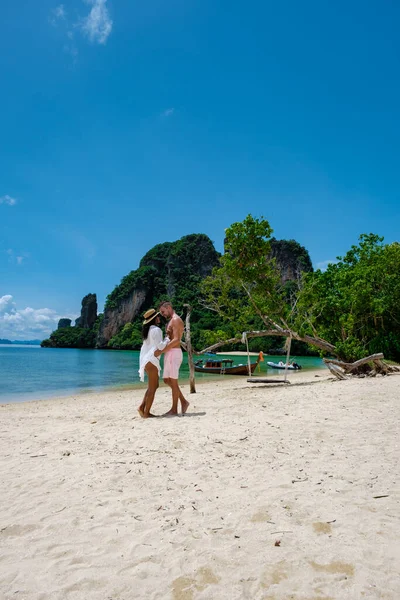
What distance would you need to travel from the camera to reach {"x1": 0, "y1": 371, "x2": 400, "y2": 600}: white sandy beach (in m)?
2.43

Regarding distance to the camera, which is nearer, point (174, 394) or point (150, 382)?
point (150, 382)

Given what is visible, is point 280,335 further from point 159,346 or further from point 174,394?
point 159,346

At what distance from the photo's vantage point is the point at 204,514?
3.30 meters

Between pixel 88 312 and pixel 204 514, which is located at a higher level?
pixel 88 312

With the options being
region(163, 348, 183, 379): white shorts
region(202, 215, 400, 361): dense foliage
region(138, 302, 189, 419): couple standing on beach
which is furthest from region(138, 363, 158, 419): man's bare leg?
region(202, 215, 400, 361): dense foliage

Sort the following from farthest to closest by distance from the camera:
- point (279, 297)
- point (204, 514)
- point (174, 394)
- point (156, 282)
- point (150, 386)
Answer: point (156, 282)
point (279, 297)
point (174, 394)
point (150, 386)
point (204, 514)

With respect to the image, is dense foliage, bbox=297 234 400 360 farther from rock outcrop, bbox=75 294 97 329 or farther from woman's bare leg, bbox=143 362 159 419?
rock outcrop, bbox=75 294 97 329

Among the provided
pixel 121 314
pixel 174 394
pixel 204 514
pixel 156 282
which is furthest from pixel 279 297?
pixel 121 314

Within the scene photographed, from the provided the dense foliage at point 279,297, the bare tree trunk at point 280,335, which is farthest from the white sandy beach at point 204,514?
the dense foliage at point 279,297

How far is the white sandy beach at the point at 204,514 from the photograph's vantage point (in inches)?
95.8

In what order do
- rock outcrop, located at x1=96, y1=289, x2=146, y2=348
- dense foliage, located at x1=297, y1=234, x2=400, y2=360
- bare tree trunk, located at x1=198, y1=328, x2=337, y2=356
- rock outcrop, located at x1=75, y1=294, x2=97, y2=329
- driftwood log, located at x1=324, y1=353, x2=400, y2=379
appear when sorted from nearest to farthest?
driftwood log, located at x1=324, y1=353, x2=400, y2=379 → bare tree trunk, located at x1=198, y1=328, x2=337, y2=356 → dense foliage, located at x1=297, y1=234, x2=400, y2=360 → rock outcrop, located at x1=96, y1=289, x2=146, y2=348 → rock outcrop, located at x1=75, y1=294, x2=97, y2=329

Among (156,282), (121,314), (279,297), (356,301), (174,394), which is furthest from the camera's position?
(156,282)

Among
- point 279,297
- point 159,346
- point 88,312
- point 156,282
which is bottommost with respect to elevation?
point 159,346

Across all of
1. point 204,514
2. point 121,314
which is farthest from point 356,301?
point 121,314
